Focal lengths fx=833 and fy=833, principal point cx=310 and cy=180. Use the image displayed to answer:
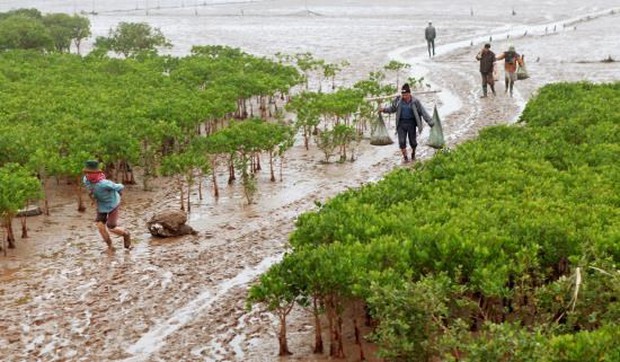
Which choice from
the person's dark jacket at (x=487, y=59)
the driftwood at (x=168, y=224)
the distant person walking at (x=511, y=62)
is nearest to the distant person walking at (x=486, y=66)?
the person's dark jacket at (x=487, y=59)

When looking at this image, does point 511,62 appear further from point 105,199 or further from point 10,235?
point 10,235

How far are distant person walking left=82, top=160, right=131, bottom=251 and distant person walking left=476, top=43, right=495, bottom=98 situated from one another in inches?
575

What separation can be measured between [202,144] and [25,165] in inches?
130

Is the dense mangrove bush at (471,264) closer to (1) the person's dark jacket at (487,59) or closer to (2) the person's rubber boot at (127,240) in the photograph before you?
(2) the person's rubber boot at (127,240)

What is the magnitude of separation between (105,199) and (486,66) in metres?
15.0

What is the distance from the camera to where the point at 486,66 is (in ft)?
80.5

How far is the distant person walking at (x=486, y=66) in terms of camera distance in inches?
960

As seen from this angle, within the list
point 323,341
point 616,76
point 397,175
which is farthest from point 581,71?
point 323,341

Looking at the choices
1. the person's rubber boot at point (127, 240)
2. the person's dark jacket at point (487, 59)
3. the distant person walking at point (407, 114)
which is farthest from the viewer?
the person's dark jacket at point (487, 59)

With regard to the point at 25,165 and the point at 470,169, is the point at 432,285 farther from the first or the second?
the point at 25,165

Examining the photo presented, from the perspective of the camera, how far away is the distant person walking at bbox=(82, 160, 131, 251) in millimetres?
12539

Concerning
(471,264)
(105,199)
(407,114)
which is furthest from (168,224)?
(471,264)

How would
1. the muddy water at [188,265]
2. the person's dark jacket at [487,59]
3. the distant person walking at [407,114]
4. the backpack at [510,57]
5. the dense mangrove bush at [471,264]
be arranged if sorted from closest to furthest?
1. the dense mangrove bush at [471,264]
2. the muddy water at [188,265]
3. the distant person walking at [407,114]
4. the backpack at [510,57]
5. the person's dark jacket at [487,59]

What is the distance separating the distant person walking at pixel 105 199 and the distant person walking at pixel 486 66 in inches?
575
